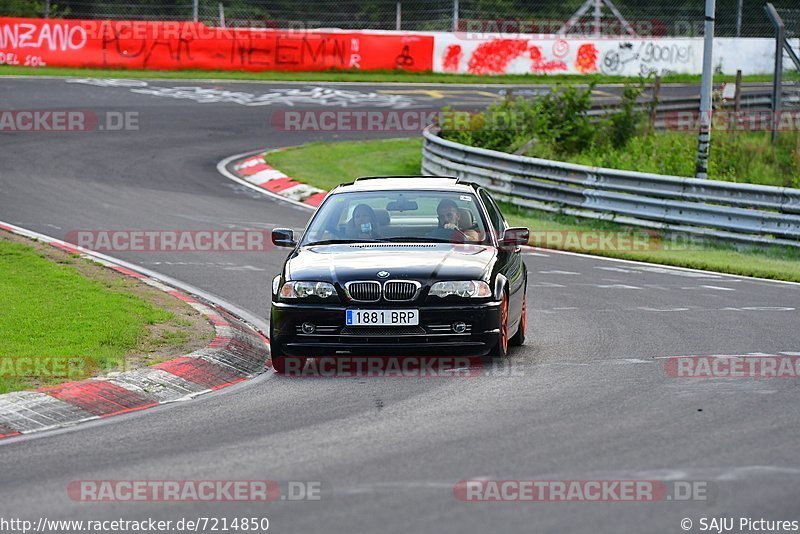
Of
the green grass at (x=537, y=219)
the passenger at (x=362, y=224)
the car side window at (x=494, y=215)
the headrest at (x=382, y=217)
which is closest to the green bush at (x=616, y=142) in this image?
the green grass at (x=537, y=219)

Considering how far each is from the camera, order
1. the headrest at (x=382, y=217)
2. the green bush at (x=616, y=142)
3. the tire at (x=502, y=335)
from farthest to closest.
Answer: the green bush at (x=616, y=142) < the headrest at (x=382, y=217) < the tire at (x=502, y=335)

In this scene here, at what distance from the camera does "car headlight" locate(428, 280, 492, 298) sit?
9.87m

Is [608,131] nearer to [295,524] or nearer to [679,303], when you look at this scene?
[679,303]

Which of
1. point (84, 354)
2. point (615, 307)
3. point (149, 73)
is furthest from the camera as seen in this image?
point (149, 73)

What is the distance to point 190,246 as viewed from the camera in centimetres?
1762

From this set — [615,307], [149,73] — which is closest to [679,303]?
[615,307]

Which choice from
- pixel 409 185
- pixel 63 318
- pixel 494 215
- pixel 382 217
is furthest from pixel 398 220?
pixel 63 318

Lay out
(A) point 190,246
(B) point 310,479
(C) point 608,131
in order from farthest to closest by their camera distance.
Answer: (C) point 608,131
(A) point 190,246
(B) point 310,479

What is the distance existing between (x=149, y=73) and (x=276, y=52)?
4.04 metres

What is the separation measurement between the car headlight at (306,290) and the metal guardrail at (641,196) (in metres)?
9.90

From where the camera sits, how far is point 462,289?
A: 993cm

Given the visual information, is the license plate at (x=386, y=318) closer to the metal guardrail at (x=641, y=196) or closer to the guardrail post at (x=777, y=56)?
the metal guardrail at (x=641, y=196)

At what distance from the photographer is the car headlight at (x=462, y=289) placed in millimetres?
9867

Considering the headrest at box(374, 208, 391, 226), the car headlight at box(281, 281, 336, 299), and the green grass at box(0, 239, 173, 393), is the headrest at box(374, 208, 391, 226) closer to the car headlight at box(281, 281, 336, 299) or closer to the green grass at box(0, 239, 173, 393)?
the car headlight at box(281, 281, 336, 299)
